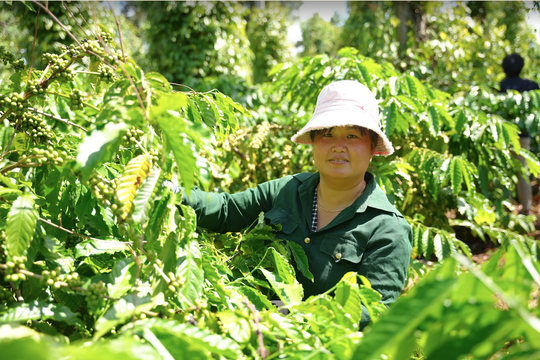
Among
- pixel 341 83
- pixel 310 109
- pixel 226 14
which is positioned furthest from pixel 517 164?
pixel 226 14

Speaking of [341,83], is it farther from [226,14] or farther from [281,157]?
[226,14]

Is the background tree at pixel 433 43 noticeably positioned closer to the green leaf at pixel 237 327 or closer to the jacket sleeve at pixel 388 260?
the jacket sleeve at pixel 388 260

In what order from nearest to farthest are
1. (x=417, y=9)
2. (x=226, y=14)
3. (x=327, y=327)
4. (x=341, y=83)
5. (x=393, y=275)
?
(x=327, y=327)
(x=393, y=275)
(x=341, y=83)
(x=417, y=9)
(x=226, y=14)

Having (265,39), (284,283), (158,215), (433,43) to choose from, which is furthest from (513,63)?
(265,39)

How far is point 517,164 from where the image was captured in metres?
2.82

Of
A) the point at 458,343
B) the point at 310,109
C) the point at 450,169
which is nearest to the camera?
the point at 458,343

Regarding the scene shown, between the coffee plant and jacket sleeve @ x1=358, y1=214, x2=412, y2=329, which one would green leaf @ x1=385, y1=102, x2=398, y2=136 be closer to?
jacket sleeve @ x1=358, y1=214, x2=412, y2=329

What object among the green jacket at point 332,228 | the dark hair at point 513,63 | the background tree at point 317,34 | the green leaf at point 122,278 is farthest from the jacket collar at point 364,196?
the background tree at point 317,34

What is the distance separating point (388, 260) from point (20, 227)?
3.51ft

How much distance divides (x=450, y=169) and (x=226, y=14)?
4.58 metres

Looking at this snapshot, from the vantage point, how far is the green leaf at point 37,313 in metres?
0.77

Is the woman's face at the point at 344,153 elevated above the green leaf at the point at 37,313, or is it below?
above

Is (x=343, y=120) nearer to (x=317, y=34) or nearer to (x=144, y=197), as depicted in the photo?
(x=144, y=197)

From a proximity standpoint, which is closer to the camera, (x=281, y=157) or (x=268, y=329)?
(x=268, y=329)
